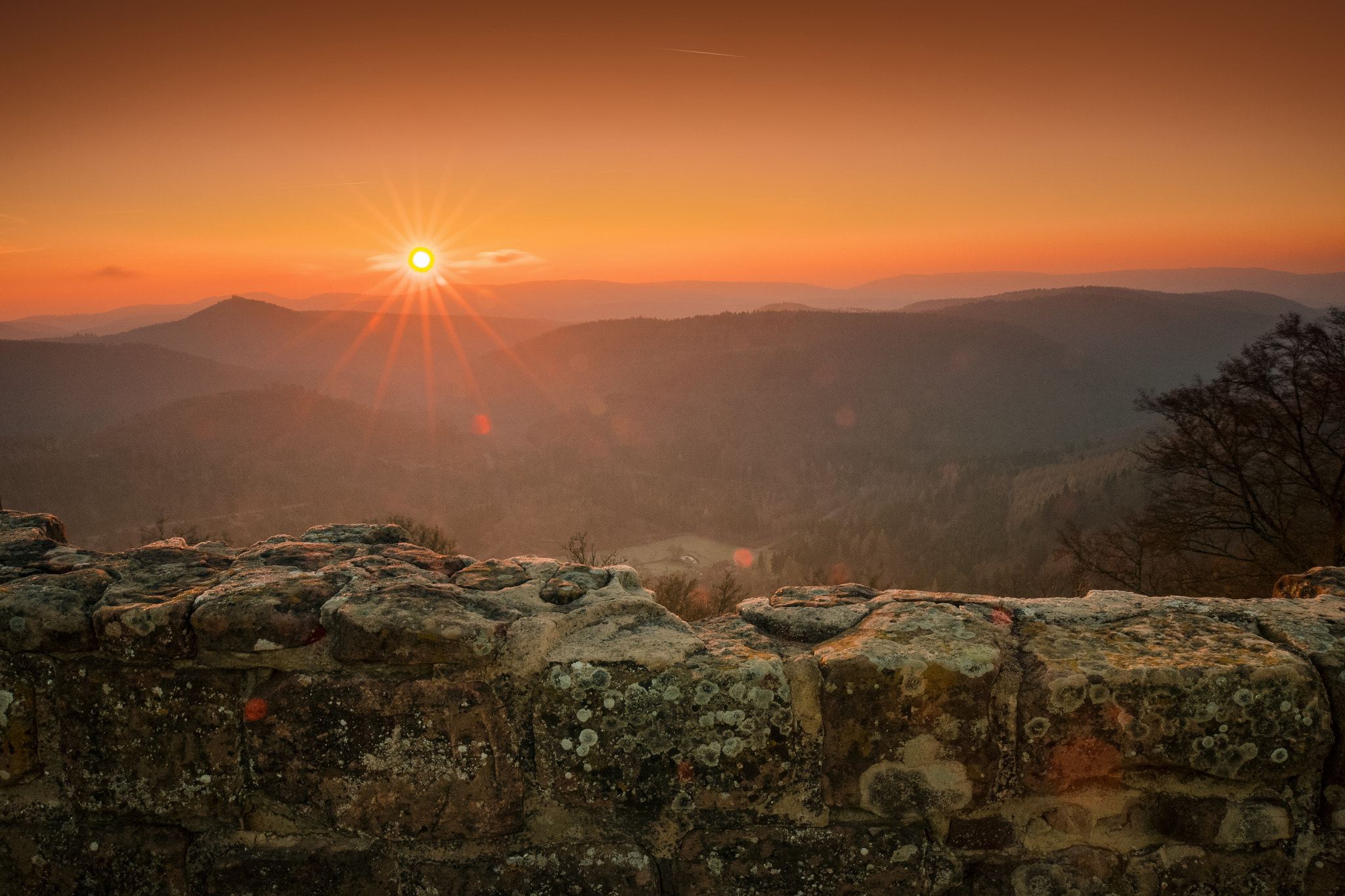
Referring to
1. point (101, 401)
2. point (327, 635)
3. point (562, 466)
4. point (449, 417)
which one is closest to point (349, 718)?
point (327, 635)

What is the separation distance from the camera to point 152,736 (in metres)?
2.13

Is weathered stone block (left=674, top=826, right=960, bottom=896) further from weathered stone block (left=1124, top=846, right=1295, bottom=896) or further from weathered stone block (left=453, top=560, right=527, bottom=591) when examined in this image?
weathered stone block (left=453, top=560, right=527, bottom=591)

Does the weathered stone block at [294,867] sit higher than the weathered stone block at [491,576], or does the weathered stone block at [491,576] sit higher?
the weathered stone block at [491,576]

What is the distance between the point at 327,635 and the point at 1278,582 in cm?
368

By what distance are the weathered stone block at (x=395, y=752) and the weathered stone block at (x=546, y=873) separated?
92 millimetres

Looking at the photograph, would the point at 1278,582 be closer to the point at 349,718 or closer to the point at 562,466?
the point at 349,718

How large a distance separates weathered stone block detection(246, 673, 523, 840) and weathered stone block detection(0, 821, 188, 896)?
463mm

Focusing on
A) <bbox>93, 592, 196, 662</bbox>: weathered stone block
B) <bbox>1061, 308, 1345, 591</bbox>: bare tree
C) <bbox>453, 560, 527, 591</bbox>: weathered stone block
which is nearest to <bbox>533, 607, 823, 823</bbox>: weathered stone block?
<bbox>453, 560, 527, 591</bbox>: weathered stone block

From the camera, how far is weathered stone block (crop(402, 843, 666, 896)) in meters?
2.05

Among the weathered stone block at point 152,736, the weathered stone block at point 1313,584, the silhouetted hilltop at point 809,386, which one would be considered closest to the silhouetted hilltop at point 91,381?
the silhouetted hilltop at point 809,386

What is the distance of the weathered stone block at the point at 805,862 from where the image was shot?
6.73 ft

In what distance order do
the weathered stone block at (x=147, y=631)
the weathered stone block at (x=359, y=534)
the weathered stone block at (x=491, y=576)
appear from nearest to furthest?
the weathered stone block at (x=147, y=631), the weathered stone block at (x=491, y=576), the weathered stone block at (x=359, y=534)

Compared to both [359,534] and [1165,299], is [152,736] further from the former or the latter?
[1165,299]

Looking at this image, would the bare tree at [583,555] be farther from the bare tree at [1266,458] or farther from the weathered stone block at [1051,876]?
the bare tree at [1266,458]
